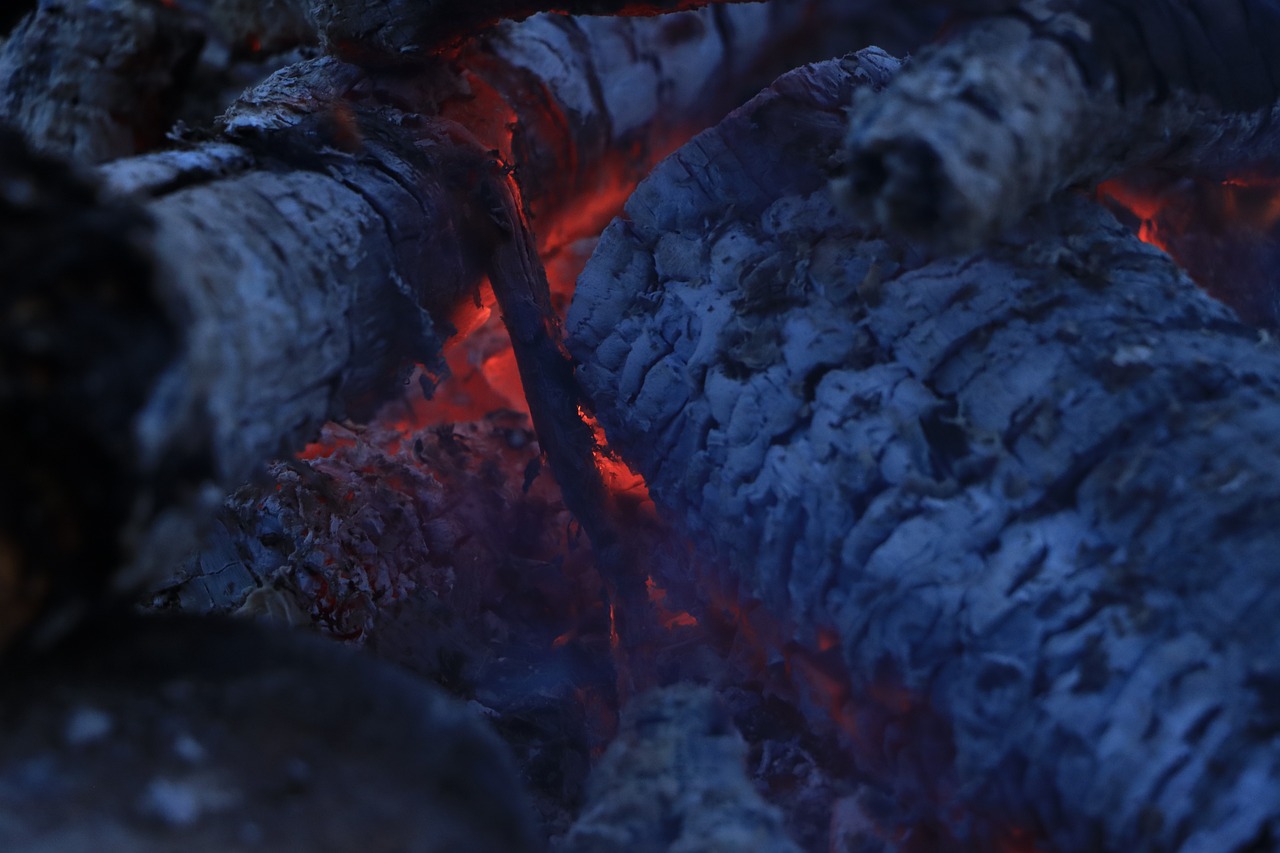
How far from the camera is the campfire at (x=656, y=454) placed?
770mm

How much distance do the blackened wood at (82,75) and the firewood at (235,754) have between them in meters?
1.32

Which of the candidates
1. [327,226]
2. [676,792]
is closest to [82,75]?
[327,226]

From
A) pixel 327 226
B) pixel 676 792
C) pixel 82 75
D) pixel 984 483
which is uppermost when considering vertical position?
pixel 82 75

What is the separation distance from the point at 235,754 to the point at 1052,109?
1.10m

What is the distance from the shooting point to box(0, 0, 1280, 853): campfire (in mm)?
770

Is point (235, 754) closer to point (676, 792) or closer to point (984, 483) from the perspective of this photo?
point (676, 792)

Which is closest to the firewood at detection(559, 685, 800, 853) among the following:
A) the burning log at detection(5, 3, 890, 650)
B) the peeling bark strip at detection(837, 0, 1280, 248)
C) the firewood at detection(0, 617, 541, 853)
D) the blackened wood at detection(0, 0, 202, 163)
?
the firewood at detection(0, 617, 541, 853)

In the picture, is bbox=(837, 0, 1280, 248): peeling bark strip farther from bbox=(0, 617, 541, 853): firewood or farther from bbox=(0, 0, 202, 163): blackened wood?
bbox=(0, 0, 202, 163): blackened wood

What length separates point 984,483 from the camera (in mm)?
1178

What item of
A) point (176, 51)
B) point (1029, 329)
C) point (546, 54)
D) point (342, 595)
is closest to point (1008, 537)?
point (1029, 329)

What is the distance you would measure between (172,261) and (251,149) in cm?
65

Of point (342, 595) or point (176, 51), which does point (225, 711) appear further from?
point (176, 51)

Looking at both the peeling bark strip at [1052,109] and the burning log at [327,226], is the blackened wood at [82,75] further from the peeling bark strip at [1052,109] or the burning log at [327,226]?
the peeling bark strip at [1052,109]

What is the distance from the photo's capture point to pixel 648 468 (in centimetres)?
157
